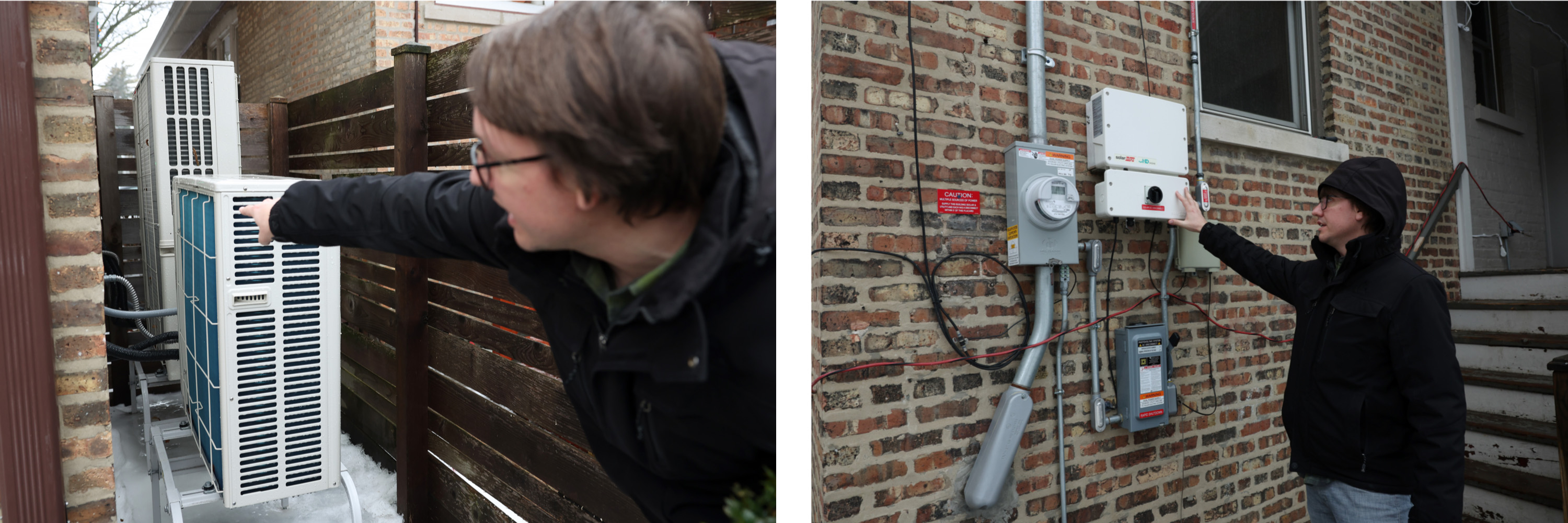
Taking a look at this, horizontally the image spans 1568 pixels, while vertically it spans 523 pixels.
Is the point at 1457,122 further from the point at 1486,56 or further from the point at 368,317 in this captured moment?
the point at 368,317

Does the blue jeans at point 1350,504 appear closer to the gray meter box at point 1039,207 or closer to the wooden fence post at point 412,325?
the gray meter box at point 1039,207

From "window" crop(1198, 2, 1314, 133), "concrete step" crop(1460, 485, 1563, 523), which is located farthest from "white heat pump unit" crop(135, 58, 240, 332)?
"concrete step" crop(1460, 485, 1563, 523)

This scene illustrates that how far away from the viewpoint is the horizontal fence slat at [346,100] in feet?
10.1

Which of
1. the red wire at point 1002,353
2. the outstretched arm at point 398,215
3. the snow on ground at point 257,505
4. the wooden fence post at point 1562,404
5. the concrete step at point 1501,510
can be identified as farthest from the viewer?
the concrete step at point 1501,510

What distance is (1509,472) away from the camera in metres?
3.61

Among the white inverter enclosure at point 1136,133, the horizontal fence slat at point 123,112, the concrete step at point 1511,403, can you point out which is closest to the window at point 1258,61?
the white inverter enclosure at point 1136,133

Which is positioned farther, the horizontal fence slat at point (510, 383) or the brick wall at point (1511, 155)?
the brick wall at point (1511, 155)

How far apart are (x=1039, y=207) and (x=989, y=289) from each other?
301 millimetres

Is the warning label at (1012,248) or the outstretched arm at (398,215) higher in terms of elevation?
the outstretched arm at (398,215)

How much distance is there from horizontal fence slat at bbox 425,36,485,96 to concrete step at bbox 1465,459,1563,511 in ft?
16.1

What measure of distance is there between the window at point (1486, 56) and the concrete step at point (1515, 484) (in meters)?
3.15

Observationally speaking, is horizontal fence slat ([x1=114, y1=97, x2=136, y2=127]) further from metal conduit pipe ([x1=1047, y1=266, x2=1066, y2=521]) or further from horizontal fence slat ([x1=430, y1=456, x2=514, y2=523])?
metal conduit pipe ([x1=1047, y1=266, x2=1066, y2=521])

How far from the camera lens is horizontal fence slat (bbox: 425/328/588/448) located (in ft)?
7.05

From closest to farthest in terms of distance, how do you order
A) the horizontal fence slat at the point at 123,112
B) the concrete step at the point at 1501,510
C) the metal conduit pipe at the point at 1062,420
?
1. the metal conduit pipe at the point at 1062,420
2. the concrete step at the point at 1501,510
3. the horizontal fence slat at the point at 123,112
